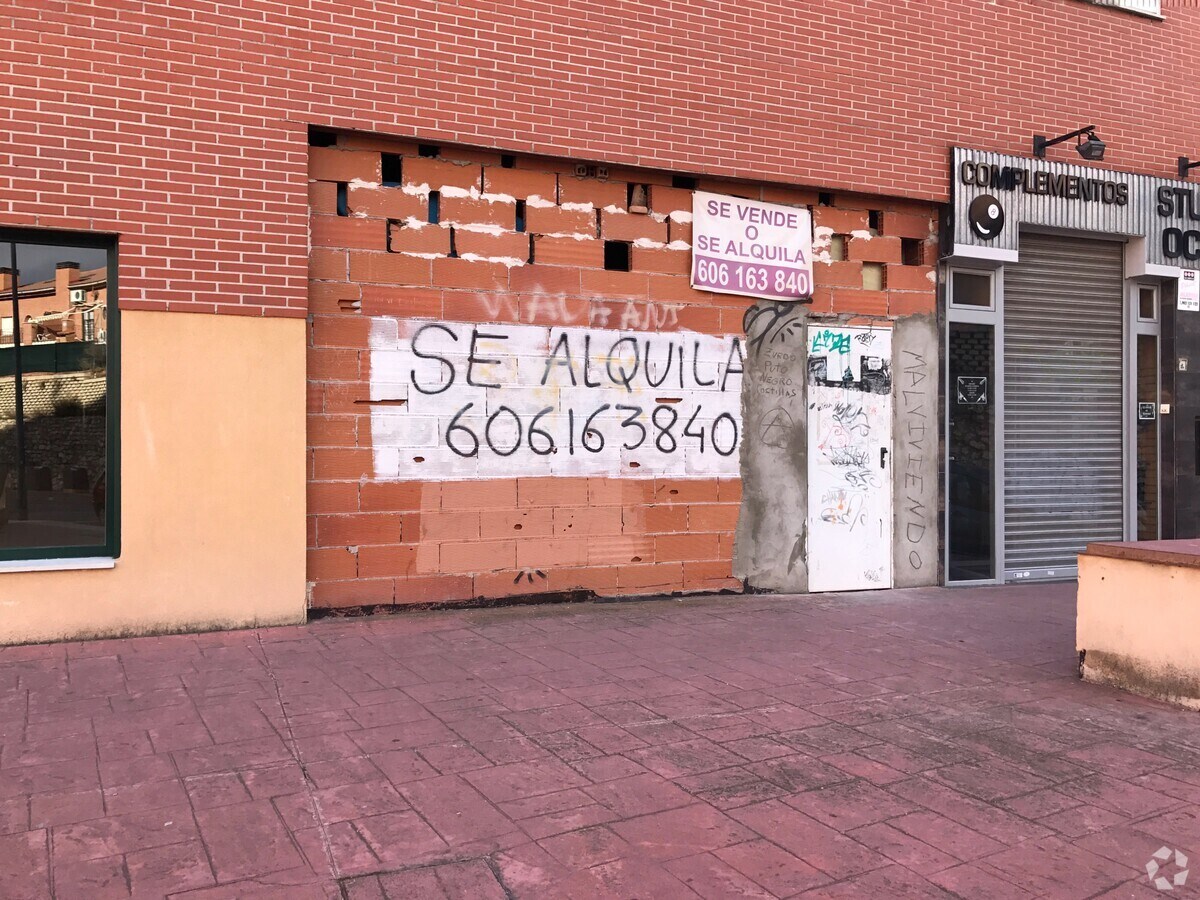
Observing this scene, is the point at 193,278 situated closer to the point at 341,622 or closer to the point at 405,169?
the point at 405,169

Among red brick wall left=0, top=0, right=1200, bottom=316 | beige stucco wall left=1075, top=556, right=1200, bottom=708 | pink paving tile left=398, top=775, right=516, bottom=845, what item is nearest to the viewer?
pink paving tile left=398, top=775, right=516, bottom=845

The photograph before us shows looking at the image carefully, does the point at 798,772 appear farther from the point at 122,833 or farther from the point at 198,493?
the point at 198,493

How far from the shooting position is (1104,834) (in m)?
3.71

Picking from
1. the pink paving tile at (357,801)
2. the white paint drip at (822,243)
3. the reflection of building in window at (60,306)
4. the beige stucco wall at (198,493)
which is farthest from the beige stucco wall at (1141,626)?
the reflection of building in window at (60,306)

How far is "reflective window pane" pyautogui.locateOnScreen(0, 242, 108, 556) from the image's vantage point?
21.2 feet

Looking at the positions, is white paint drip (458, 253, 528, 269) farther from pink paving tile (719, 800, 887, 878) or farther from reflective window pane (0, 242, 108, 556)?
pink paving tile (719, 800, 887, 878)

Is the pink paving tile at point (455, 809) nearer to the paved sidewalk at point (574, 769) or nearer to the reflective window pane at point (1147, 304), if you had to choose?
the paved sidewalk at point (574, 769)

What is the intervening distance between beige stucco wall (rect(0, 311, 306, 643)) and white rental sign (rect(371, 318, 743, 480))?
0.79 metres

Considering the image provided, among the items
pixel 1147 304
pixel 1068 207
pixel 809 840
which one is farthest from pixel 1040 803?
pixel 1147 304

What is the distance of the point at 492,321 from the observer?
7.74m

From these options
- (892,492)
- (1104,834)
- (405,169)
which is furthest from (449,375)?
(1104,834)

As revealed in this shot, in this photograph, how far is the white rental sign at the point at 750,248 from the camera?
848cm

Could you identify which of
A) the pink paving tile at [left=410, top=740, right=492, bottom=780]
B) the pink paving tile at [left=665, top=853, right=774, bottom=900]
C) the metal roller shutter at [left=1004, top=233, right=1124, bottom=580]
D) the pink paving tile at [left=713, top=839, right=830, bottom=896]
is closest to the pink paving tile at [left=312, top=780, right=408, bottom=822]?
the pink paving tile at [left=410, top=740, right=492, bottom=780]

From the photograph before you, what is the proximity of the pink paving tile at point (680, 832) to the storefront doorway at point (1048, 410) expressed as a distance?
253 inches
